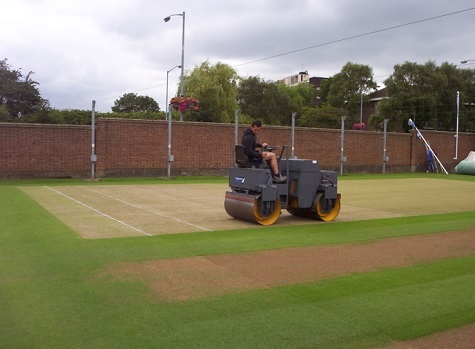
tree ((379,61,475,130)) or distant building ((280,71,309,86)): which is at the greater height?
distant building ((280,71,309,86))

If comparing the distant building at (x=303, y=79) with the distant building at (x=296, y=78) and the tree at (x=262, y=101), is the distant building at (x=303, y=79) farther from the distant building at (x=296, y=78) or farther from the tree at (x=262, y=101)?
the tree at (x=262, y=101)

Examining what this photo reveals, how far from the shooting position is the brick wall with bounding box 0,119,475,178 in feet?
78.1

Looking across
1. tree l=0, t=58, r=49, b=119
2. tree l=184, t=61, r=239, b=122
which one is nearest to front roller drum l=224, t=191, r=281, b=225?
tree l=184, t=61, r=239, b=122

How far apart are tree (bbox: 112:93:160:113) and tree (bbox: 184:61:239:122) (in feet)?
176

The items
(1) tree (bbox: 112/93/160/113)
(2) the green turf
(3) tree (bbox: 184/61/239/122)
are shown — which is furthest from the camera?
(1) tree (bbox: 112/93/160/113)

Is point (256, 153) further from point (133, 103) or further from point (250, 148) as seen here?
point (133, 103)

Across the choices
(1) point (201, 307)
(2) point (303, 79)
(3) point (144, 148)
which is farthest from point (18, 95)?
(2) point (303, 79)

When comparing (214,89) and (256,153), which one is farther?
(214,89)

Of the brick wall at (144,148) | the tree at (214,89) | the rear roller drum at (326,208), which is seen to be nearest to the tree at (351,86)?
the tree at (214,89)

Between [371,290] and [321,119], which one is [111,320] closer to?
[371,290]

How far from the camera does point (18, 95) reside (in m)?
55.3

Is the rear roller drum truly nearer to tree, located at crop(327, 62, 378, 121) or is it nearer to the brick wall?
the brick wall

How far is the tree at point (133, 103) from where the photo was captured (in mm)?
103125

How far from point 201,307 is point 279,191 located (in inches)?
260
